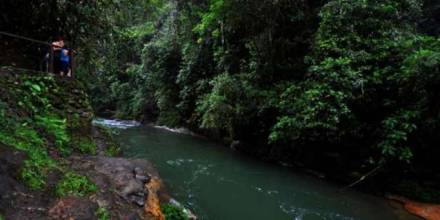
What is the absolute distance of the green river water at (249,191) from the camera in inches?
312

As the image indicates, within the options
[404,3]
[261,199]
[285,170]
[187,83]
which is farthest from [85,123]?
[187,83]

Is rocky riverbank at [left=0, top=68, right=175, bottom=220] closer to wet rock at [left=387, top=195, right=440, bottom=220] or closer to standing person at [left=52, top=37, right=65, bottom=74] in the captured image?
standing person at [left=52, top=37, right=65, bottom=74]

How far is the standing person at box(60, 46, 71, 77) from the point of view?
29.9ft

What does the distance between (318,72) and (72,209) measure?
8034 mm

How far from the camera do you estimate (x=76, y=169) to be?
17.8 ft

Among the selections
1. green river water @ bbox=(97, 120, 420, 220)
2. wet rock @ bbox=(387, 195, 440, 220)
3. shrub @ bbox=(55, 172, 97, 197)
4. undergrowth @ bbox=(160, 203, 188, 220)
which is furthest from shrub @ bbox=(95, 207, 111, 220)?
wet rock @ bbox=(387, 195, 440, 220)

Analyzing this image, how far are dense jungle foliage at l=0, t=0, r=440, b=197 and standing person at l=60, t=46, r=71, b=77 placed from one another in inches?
26.6

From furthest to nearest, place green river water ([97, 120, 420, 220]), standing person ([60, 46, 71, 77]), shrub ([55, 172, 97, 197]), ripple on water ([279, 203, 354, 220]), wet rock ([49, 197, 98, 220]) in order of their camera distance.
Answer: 1. standing person ([60, 46, 71, 77])
2. green river water ([97, 120, 420, 220])
3. ripple on water ([279, 203, 354, 220])
4. shrub ([55, 172, 97, 197])
5. wet rock ([49, 197, 98, 220])

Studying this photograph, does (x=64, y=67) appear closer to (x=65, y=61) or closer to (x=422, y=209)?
(x=65, y=61)

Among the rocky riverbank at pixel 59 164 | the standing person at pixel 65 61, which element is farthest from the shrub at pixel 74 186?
the standing person at pixel 65 61

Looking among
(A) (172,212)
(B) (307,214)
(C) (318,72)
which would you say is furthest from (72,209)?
(C) (318,72)

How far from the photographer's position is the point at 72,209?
13.9 feet

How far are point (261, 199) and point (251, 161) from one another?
4.11 meters

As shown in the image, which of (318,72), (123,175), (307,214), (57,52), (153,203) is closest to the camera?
(153,203)
